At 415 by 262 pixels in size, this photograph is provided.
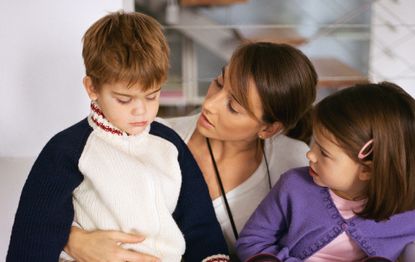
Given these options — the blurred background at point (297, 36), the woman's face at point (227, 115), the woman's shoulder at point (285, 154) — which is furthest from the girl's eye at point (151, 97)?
the blurred background at point (297, 36)

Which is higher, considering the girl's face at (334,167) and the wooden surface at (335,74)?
the girl's face at (334,167)

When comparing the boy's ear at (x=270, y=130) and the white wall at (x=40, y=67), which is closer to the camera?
the boy's ear at (x=270, y=130)

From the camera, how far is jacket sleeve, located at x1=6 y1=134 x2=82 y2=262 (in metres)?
0.98


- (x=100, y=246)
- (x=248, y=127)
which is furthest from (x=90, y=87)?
(x=248, y=127)

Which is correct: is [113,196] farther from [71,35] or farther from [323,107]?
[71,35]

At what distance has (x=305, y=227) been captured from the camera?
112 cm

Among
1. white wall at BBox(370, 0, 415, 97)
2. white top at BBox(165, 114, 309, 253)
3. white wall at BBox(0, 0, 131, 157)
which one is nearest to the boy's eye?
white top at BBox(165, 114, 309, 253)

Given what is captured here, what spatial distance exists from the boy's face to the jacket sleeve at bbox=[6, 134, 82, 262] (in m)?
0.11

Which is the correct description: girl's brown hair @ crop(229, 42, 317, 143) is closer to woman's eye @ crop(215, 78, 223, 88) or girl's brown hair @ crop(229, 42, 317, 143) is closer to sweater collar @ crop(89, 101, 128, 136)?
woman's eye @ crop(215, 78, 223, 88)

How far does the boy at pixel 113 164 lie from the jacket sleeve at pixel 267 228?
151 millimetres

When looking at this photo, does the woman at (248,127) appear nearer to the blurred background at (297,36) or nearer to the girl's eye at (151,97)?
the girl's eye at (151,97)

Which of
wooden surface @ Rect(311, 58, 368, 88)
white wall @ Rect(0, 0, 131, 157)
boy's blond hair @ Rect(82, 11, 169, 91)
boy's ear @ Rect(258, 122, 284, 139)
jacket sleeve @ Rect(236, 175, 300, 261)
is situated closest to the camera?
boy's blond hair @ Rect(82, 11, 169, 91)

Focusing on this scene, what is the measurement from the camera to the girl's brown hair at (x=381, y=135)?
100 cm

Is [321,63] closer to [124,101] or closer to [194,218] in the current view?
[194,218]
